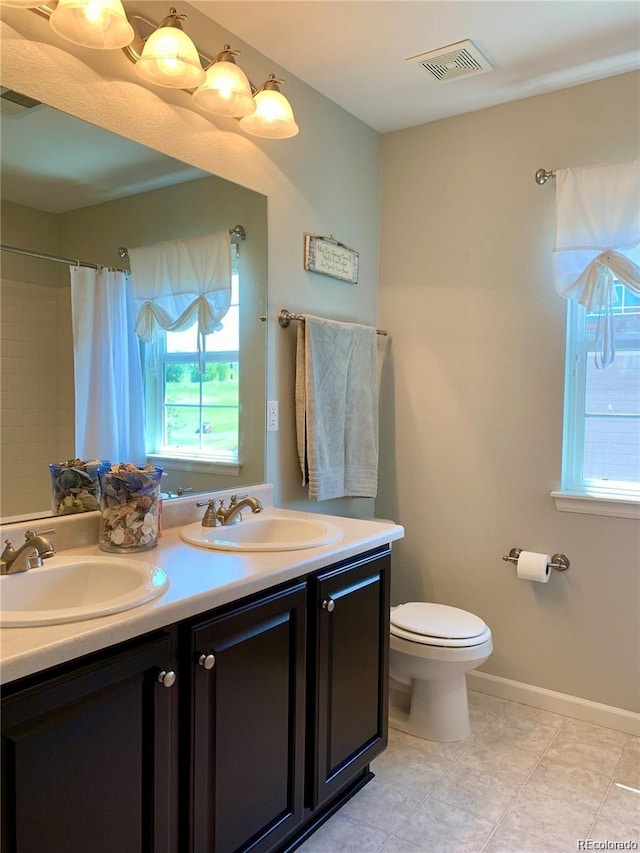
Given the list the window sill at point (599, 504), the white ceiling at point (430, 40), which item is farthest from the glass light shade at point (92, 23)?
the window sill at point (599, 504)

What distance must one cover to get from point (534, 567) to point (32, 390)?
197cm

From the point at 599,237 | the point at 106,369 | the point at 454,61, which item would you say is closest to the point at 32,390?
the point at 106,369

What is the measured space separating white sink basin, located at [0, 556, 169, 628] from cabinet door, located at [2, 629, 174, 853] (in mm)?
123

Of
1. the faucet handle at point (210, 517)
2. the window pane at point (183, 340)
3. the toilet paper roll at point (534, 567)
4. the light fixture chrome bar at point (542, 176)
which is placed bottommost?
the toilet paper roll at point (534, 567)

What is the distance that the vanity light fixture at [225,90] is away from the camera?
1884 millimetres

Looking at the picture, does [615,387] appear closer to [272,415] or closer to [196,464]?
[272,415]

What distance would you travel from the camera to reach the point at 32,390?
1594mm

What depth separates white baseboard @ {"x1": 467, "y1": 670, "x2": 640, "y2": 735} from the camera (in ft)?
7.95

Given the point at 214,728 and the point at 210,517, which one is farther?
the point at 210,517

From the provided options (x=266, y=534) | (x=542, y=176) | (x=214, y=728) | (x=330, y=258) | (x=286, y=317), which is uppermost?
(x=542, y=176)

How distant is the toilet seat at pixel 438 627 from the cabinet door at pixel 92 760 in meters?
1.21

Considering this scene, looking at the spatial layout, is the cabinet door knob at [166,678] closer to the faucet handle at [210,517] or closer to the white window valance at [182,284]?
the faucet handle at [210,517]

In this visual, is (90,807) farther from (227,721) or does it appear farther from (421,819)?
(421,819)

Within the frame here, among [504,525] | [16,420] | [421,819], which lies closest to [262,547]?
[16,420]
